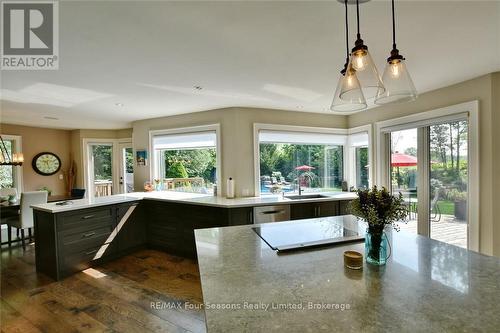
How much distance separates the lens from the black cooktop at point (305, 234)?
1592mm

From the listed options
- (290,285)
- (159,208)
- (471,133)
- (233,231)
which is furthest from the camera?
(159,208)

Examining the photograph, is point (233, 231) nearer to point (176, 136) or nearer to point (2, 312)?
point (2, 312)

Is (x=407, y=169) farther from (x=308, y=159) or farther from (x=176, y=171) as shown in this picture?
(x=176, y=171)

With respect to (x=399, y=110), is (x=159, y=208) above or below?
below

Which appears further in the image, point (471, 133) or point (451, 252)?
point (471, 133)

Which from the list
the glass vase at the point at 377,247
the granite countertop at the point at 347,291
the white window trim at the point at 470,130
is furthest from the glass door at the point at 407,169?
the glass vase at the point at 377,247

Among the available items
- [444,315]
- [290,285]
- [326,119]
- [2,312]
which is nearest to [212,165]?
[326,119]

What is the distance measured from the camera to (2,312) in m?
2.28

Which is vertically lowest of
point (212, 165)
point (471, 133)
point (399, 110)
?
point (212, 165)

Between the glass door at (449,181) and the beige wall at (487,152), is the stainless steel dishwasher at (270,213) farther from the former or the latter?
the beige wall at (487,152)

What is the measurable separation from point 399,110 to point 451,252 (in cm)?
251

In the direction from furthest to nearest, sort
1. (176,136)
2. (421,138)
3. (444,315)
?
(176,136) → (421,138) → (444,315)

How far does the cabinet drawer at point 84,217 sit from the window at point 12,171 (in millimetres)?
3436

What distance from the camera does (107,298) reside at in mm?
2506
